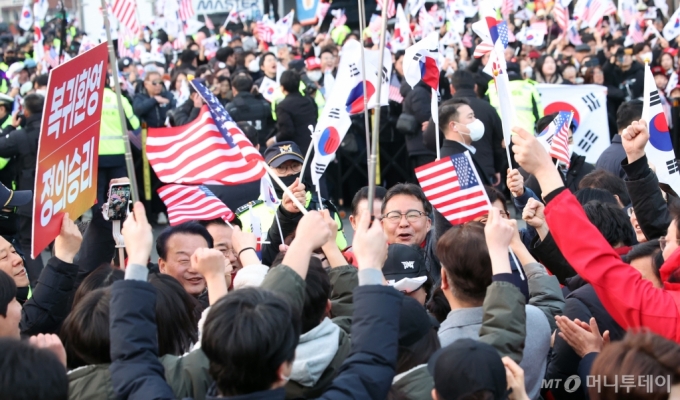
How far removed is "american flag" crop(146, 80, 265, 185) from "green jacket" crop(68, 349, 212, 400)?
2.31 m

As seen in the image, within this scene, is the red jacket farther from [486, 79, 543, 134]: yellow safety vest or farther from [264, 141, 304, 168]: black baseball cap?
[486, 79, 543, 134]: yellow safety vest

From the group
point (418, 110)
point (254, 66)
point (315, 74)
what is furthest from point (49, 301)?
point (254, 66)

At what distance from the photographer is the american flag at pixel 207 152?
546 cm

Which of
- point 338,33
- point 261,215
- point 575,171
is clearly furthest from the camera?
point 338,33

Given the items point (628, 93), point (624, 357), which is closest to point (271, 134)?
point (628, 93)

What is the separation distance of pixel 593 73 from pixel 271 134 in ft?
15.6

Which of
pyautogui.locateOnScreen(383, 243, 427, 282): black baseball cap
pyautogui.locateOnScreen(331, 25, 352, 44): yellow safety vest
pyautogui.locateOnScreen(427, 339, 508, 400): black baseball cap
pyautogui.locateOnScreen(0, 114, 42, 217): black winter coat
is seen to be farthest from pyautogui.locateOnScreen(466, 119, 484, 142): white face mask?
pyautogui.locateOnScreen(331, 25, 352, 44): yellow safety vest

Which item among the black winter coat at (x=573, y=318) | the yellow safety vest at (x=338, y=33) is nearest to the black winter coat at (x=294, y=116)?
the black winter coat at (x=573, y=318)

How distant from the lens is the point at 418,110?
39.9 feet

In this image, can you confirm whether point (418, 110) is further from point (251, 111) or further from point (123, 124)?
point (123, 124)

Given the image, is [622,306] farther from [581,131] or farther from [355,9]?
[355,9]

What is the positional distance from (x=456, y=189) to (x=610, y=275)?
1.87 metres

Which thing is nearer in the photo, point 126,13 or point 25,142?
point 25,142

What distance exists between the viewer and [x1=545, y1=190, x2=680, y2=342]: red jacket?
338cm
